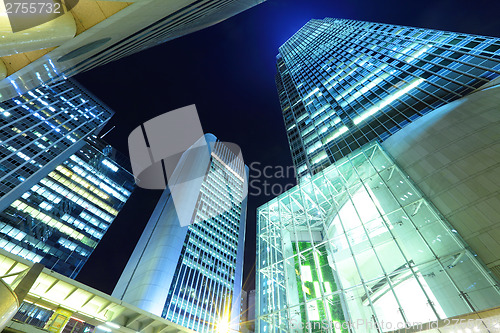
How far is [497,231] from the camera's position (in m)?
10.9

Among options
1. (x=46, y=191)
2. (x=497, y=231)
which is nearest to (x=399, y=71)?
(x=497, y=231)

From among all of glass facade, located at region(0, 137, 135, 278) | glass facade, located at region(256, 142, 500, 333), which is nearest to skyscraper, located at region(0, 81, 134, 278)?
glass facade, located at region(0, 137, 135, 278)

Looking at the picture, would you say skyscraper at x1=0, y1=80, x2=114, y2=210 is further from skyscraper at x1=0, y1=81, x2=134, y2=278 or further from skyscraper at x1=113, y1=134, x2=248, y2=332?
skyscraper at x1=113, y1=134, x2=248, y2=332

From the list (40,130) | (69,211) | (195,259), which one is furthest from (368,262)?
(40,130)

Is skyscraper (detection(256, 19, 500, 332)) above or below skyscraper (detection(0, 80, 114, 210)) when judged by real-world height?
below

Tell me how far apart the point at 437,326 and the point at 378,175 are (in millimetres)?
10616

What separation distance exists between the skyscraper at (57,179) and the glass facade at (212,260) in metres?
32.2

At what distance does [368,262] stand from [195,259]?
5983 centimetres

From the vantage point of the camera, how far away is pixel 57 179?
7125cm

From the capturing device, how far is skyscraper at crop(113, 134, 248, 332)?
180 feet

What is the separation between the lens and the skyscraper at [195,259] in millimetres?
54812

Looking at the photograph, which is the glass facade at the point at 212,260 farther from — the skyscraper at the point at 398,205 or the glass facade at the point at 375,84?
the glass facade at the point at 375,84

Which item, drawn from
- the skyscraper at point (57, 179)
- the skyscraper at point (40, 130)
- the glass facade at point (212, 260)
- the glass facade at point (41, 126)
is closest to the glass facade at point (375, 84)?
the glass facade at point (212, 260)

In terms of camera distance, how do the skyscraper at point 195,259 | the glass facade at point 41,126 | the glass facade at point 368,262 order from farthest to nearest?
1. the glass facade at point 41,126
2. the skyscraper at point 195,259
3. the glass facade at point 368,262
